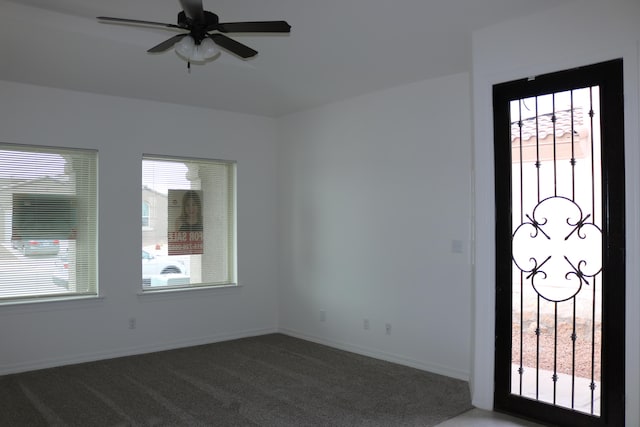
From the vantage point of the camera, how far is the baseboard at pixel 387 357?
4.84 meters

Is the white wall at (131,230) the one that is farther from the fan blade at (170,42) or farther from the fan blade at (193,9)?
the fan blade at (193,9)

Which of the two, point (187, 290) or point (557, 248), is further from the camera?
point (187, 290)

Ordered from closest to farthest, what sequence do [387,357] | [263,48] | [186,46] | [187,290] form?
[186,46], [263,48], [387,357], [187,290]

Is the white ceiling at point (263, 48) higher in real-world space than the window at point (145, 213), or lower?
higher

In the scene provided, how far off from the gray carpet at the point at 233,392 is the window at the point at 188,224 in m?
1.03

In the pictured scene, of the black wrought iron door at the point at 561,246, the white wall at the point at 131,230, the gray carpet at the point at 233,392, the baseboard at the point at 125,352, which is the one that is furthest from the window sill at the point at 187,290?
the black wrought iron door at the point at 561,246

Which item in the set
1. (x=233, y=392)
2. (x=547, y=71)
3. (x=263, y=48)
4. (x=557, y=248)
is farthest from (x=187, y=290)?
(x=547, y=71)

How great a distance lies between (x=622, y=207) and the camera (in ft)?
10.9

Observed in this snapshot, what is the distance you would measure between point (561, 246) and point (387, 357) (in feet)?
7.94

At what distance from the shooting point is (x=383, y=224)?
552cm

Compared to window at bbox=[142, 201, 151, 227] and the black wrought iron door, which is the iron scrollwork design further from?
window at bbox=[142, 201, 151, 227]

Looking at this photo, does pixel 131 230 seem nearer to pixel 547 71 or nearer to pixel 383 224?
pixel 383 224

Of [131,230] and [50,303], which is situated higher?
[131,230]

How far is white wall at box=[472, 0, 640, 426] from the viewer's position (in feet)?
10.7
